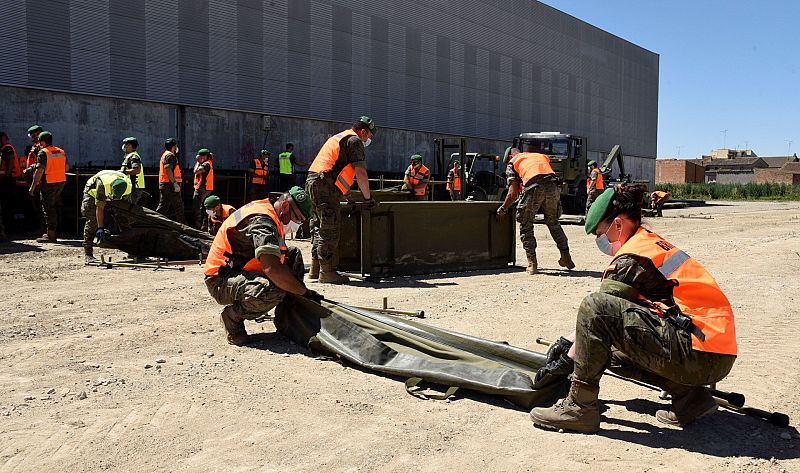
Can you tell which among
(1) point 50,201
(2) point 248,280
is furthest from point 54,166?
(2) point 248,280

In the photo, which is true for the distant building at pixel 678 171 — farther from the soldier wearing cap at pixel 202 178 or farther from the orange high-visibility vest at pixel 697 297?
the orange high-visibility vest at pixel 697 297

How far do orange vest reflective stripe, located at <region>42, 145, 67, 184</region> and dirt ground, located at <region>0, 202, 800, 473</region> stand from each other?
19.0 feet

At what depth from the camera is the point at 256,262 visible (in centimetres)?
540

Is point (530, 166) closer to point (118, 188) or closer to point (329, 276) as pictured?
point (329, 276)

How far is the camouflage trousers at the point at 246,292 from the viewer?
17.0 ft

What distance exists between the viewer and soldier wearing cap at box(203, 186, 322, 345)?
4.95 metres

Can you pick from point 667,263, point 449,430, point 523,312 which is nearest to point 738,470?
point 667,263

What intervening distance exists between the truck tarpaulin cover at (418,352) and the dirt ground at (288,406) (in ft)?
0.34

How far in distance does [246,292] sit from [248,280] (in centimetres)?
10

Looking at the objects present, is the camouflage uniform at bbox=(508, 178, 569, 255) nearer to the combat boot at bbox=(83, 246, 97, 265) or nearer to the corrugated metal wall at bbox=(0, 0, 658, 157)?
the combat boot at bbox=(83, 246, 97, 265)

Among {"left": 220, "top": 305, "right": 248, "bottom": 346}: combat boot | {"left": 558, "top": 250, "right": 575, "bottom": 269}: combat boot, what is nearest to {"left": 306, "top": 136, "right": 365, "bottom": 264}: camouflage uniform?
{"left": 220, "top": 305, "right": 248, "bottom": 346}: combat boot

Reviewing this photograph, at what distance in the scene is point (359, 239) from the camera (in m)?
8.80

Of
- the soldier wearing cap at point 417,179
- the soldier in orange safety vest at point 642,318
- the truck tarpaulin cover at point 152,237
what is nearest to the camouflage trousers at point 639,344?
the soldier in orange safety vest at point 642,318

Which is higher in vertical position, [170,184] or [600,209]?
[170,184]
